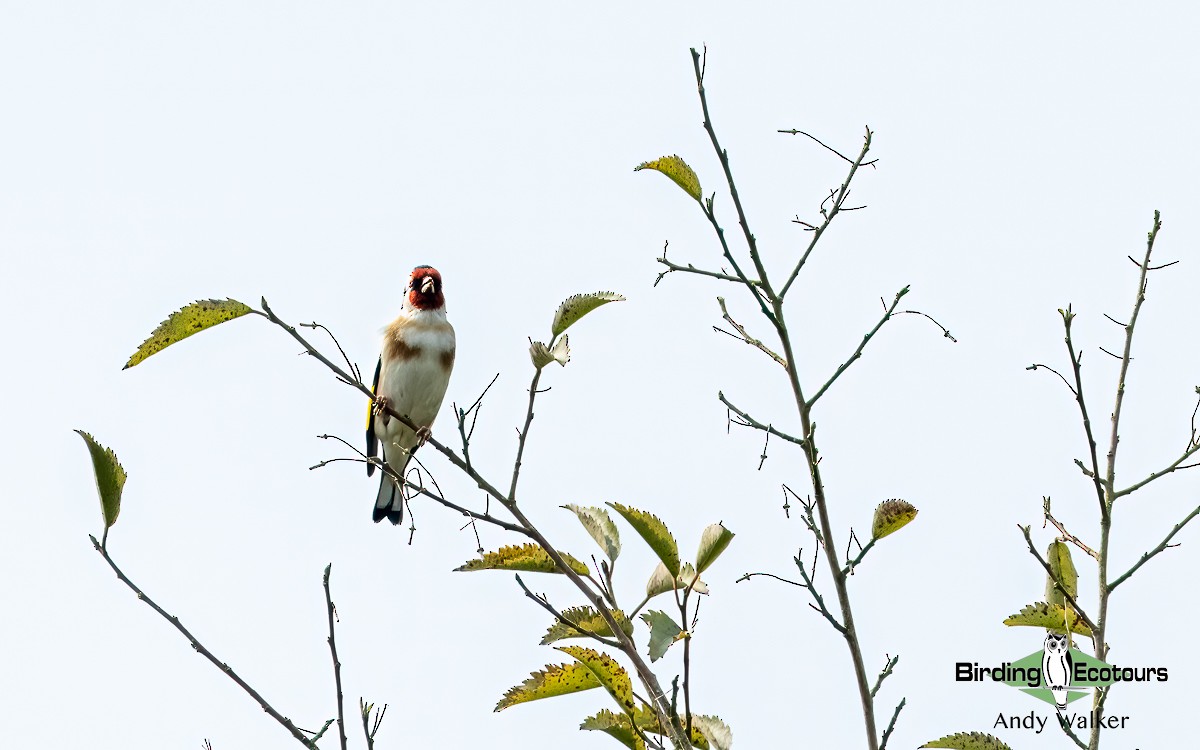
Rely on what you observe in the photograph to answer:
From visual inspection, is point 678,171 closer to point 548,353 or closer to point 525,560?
point 548,353

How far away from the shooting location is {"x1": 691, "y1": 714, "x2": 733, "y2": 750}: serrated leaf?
3447mm

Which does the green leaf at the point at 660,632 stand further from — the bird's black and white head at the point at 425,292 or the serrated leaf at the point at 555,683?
the bird's black and white head at the point at 425,292

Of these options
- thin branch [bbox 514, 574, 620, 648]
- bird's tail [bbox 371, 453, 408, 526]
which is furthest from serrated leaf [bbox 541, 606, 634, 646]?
→ bird's tail [bbox 371, 453, 408, 526]

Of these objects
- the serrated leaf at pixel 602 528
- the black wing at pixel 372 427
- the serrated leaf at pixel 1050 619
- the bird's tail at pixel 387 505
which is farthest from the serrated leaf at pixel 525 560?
the bird's tail at pixel 387 505

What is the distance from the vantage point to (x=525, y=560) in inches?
136

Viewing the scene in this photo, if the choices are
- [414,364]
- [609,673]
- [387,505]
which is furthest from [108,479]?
[387,505]

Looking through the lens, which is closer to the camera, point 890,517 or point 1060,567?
point 890,517

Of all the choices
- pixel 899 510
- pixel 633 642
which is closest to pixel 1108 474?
pixel 899 510

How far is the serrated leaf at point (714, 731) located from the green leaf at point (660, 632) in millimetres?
415

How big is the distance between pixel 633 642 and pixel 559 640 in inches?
10.4

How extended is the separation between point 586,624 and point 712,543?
0.42m

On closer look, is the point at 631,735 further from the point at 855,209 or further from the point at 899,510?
the point at 855,209

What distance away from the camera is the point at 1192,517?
3.85 metres

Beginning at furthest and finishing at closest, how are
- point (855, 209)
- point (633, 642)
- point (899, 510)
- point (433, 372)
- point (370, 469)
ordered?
point (370, 469)
point (433, 372)
point (855, 209)
point (899, 510)
point (633, 642)
